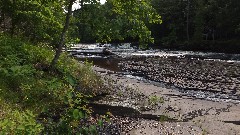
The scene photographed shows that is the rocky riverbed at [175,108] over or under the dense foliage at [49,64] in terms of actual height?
under

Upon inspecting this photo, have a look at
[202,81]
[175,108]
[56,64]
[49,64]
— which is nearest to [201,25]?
[202,81]

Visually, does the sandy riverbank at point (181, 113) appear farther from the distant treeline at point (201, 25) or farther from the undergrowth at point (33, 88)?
the distant treeline at point (201, 25)

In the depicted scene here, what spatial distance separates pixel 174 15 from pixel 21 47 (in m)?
80.0

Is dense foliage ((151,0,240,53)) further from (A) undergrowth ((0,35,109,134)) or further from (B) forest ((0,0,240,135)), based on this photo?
(A) undergrowth ((0,35,109,134))

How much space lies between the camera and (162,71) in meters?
31.0

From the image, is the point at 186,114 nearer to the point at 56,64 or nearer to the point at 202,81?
the point at 56,64

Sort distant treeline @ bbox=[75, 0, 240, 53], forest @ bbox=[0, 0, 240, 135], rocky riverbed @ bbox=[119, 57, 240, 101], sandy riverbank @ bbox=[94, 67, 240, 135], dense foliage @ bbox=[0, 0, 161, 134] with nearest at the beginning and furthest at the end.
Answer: forest @ bbox=[0, 0, 240, 135] → dense foliage @ bbox=[0, 0, 161, 134] → sandy riverbank @ bbox=[94, 67, 240, 135] → rocky riverbed @ bbox=[119, 57, 240, 101] → distant treeline @ bbox=[75, 0, 240, 53]

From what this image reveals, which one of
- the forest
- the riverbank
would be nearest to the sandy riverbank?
the riverbank

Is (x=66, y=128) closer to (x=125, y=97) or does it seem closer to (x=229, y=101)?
(x=125, y=97)

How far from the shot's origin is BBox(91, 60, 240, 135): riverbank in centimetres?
1189

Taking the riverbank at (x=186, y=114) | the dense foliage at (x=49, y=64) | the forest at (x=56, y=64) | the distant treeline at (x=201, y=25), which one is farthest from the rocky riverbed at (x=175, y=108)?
the distant treeline at (x=201, y=25)

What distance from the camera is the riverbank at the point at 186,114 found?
11893 mm

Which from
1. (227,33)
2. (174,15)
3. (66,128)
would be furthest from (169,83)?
(174,15)

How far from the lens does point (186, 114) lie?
14.6 metres
